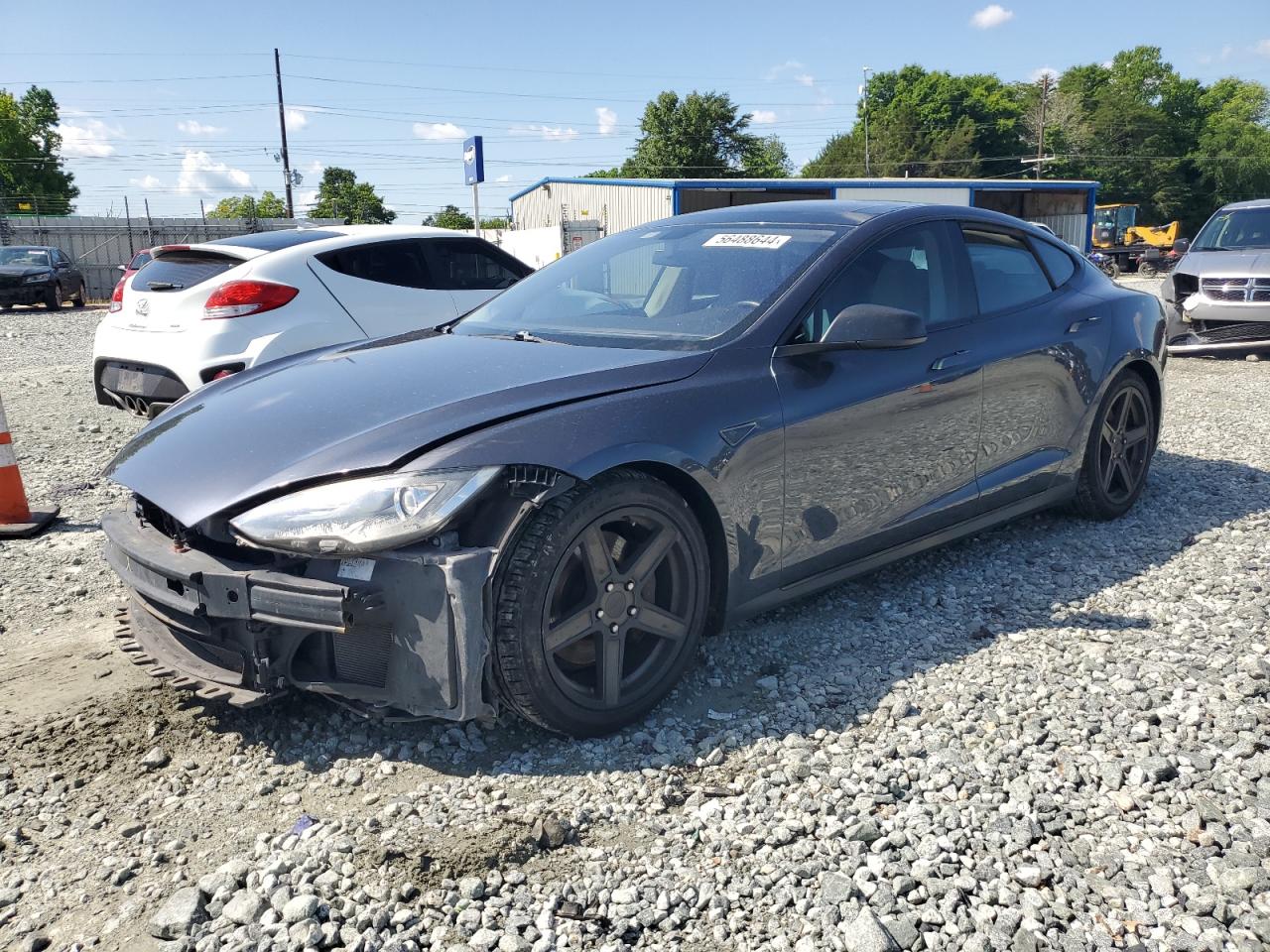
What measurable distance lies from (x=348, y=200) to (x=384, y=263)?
8821 centimetres

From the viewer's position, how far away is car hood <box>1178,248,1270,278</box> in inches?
440

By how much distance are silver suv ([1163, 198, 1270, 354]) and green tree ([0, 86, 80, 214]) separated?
2539 inches

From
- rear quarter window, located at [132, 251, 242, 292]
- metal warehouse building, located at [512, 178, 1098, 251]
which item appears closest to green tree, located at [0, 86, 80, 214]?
metal warehouse building, located at [512, 178, 1098, 251]

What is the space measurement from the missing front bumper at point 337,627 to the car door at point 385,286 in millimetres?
4244

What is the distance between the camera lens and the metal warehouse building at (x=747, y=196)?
124ft

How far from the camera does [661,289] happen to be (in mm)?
3904

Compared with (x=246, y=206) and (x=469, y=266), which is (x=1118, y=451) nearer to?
(x=469, y=266)

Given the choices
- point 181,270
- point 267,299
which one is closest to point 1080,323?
point 267,299

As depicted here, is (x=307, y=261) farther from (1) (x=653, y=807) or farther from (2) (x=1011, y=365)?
(1) (x=653, y=807)

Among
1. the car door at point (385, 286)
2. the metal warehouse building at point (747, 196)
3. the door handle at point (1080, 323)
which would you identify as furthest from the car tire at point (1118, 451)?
the metal warehouse building at point (747, 196)

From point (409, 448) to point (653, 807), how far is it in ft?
3.83

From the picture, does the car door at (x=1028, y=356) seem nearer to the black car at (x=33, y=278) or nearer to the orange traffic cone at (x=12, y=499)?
the orange traffic cone at (x=12, y=499)

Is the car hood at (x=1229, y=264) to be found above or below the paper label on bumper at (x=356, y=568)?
above

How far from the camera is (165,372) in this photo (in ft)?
21.5
